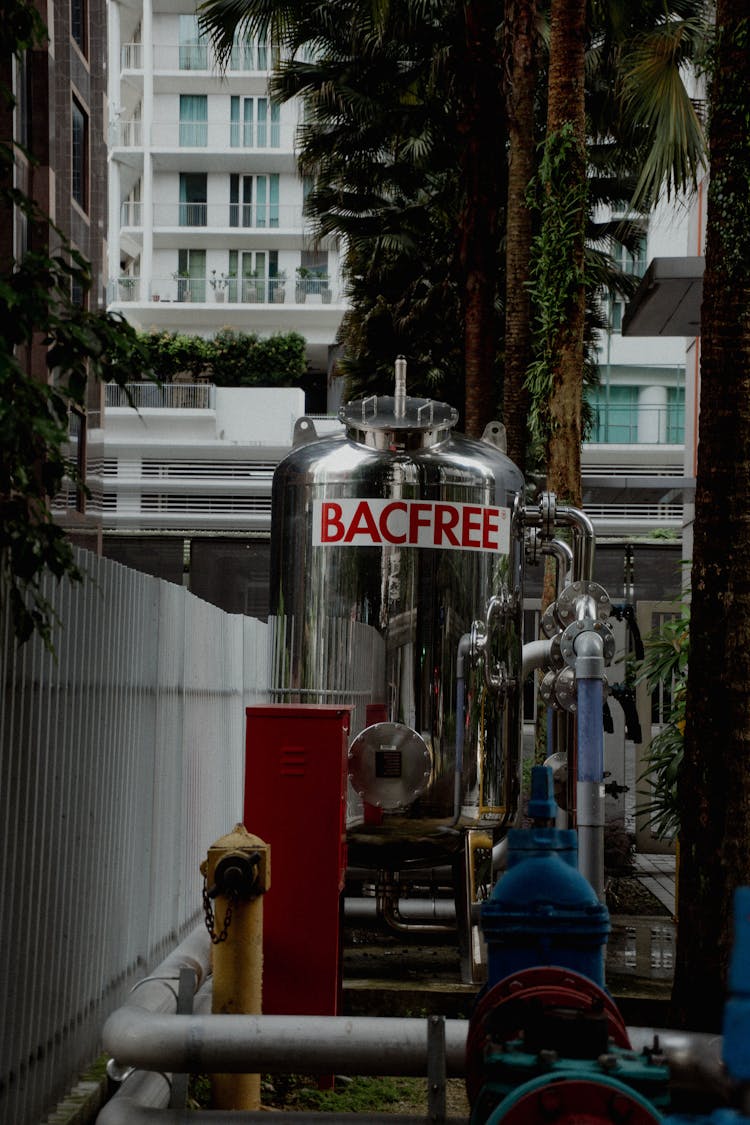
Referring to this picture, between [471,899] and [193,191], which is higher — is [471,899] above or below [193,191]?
below

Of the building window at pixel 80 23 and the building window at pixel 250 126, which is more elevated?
the building window at pixel 250 126

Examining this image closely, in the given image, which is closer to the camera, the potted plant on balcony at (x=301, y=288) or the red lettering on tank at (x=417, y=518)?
the red lettering on tank at (x=417, y=518)

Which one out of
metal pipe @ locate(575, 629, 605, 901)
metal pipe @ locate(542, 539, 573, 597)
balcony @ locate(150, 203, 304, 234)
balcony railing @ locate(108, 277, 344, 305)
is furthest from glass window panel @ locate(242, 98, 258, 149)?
metal pipe @ locate(575, 629, 605, 901)

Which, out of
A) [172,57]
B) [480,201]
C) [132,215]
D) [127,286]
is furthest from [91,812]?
[172,57]

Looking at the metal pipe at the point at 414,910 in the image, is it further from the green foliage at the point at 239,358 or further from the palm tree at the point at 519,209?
the green foliage at the point at 239,358

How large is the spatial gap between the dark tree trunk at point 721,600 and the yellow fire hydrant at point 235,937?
1772mm

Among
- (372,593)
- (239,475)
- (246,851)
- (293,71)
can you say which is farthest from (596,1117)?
(239,475)

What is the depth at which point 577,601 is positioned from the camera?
27.2 feet

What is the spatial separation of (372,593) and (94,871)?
222cm

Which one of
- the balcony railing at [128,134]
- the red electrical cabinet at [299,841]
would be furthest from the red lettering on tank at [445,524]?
the balcony railing at [128,134]

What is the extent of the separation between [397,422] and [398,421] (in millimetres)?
11

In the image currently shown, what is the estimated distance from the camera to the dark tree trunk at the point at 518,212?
1758 cm

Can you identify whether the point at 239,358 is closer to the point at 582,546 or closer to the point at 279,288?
the point at 279,288

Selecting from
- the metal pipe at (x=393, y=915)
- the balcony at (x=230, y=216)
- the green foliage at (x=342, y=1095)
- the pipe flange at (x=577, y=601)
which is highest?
the balcony at (x=230, y=216)
